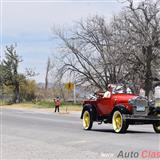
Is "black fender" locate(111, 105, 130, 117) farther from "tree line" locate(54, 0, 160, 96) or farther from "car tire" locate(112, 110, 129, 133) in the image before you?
"tree line" locate(54, 0, 160, 96)

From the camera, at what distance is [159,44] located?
183ft

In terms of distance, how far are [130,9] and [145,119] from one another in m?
37.7

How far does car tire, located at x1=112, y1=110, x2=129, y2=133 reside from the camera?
20278mm

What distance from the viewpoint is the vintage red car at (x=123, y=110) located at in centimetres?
2042

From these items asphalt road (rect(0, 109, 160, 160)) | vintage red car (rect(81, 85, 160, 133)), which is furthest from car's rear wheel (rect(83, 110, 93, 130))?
asphalt road (rect(0, 109, 160, 160))

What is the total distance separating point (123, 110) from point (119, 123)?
0.59m

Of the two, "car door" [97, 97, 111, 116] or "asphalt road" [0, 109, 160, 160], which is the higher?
"car door" [97, 97, 111, 116]

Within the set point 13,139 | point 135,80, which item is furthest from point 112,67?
point 13,139

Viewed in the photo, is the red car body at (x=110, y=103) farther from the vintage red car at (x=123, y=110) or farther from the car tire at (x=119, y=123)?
the car tire at (x=119, y=123)

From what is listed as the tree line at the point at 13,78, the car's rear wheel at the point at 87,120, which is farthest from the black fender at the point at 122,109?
the tree line at the point at 13,78

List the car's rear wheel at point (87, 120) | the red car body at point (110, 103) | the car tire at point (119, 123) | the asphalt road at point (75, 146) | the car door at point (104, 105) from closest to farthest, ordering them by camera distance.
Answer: the asphalt road at point (75, 146), the car tire at point (119, 123), the red car body at point (110, 103), the car door at point (104, 105), the car's rear wheel at point (87, 120)

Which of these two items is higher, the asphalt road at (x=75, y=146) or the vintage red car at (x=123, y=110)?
the vintage red car at (x=123, y=110)

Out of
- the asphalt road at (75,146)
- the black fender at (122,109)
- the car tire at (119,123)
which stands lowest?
the asphalt road at (75,146)

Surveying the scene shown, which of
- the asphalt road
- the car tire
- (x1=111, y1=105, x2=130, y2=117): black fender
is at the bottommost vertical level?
the asphalt road
